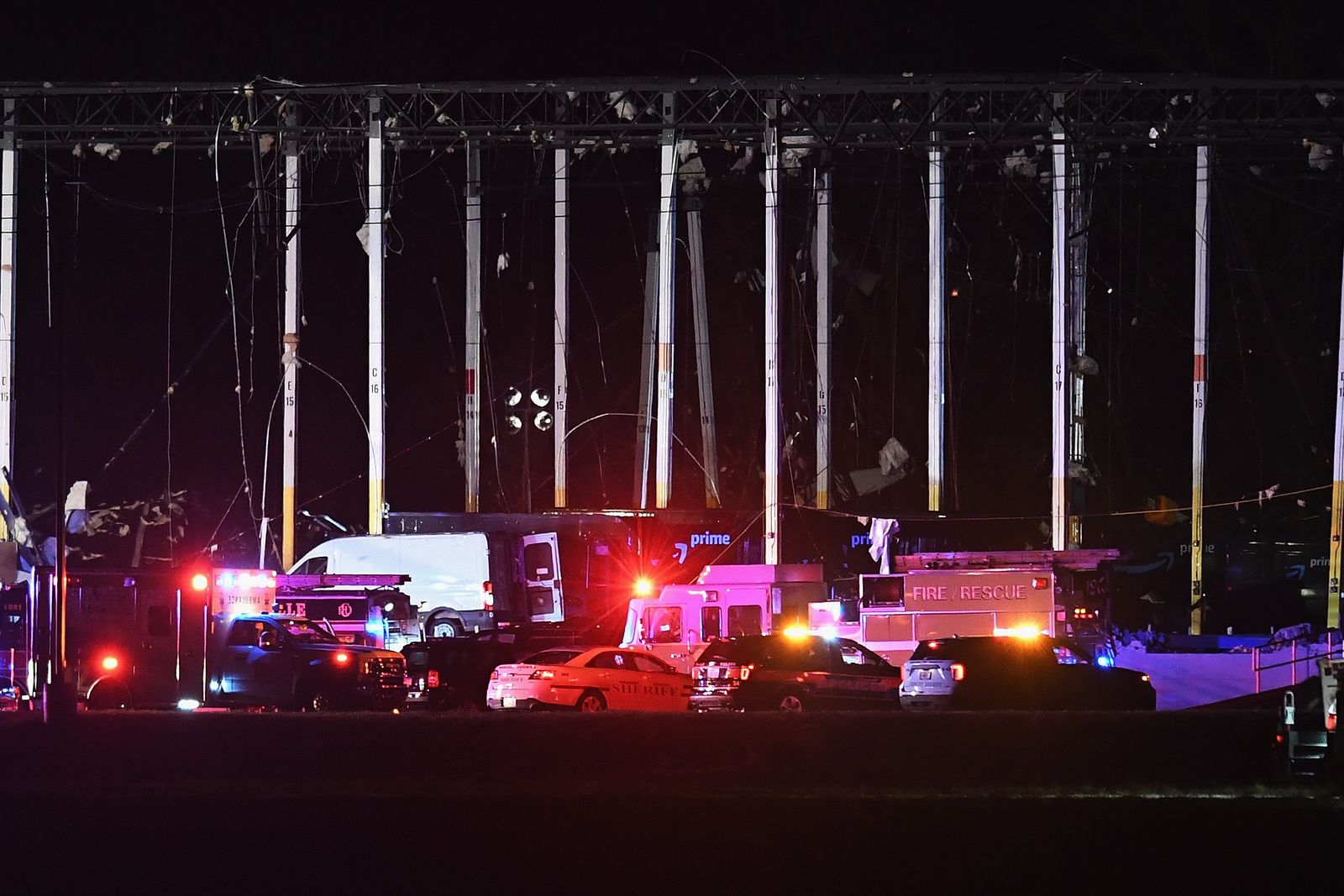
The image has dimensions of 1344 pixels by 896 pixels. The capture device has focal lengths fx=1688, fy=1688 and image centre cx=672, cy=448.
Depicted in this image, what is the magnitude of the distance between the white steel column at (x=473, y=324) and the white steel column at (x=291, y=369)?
366 centimetres

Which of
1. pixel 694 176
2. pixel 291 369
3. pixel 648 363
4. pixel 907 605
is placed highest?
pixel 694 176

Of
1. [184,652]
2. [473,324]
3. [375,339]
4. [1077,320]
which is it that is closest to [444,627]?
[375,339]

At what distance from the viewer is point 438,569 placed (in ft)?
105

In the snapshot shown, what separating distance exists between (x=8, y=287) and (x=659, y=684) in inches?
787

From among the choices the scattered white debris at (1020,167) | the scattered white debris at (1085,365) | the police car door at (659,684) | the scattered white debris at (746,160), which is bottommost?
the police car door at (659,684)

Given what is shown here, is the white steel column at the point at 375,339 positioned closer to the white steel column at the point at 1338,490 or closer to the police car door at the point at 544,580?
the police car door at the point at 544,580

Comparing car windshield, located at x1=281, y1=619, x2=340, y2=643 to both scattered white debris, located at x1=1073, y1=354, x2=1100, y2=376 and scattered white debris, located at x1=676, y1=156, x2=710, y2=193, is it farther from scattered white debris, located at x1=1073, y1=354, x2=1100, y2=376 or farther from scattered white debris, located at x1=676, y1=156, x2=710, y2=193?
scattered white debris, located at x1=1073, y1=354, x2=1100, y2=376

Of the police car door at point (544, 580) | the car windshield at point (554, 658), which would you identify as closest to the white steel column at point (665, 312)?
the police car door at point (544, 580)

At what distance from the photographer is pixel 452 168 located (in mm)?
40688

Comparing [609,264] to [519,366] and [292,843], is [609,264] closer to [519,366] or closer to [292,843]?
[519,366]

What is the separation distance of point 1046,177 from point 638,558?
1316 cm

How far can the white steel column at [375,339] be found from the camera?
116ft

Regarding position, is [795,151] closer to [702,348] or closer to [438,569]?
[702,348]

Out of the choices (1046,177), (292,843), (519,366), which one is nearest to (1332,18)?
(1046,177)
